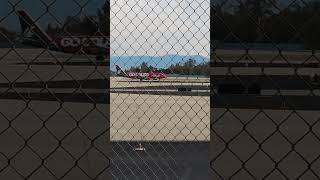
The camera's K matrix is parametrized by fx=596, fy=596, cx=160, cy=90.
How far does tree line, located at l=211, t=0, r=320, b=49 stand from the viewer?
2.52 m

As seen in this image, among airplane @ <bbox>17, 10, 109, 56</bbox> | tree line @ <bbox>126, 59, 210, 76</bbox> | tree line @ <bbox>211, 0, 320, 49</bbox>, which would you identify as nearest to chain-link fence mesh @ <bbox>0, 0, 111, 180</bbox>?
airplane @ <bbox>17, 10, 109, 56</bbox>

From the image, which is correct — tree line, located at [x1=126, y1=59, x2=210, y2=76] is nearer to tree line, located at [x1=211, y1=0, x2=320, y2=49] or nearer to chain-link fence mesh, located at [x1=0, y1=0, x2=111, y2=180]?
Answer: chain-link fence mesh, located at [x1=0, y1=0, x2=111, y2=180]

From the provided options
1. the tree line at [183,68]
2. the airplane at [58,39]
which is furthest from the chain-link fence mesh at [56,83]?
the tree line at [183,68]

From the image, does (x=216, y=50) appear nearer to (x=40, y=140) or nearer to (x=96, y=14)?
(x=96, y=14)

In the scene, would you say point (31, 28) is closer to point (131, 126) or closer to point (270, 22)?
point (270, 22)

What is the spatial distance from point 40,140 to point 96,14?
4.68 metres

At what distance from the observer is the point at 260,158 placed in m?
7.30

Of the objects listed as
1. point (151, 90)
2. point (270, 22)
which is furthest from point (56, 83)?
point (270, 22)

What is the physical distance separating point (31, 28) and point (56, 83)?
14.8ft

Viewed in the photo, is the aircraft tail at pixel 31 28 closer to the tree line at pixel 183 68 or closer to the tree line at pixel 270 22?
the tree line at pixel 270 22

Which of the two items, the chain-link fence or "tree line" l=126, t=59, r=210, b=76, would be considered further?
"tree line" l=126, t=59, r=210, b=76

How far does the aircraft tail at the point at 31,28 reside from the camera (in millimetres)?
2902

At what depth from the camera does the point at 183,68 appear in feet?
18.6

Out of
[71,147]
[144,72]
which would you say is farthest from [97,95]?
[71,147]
